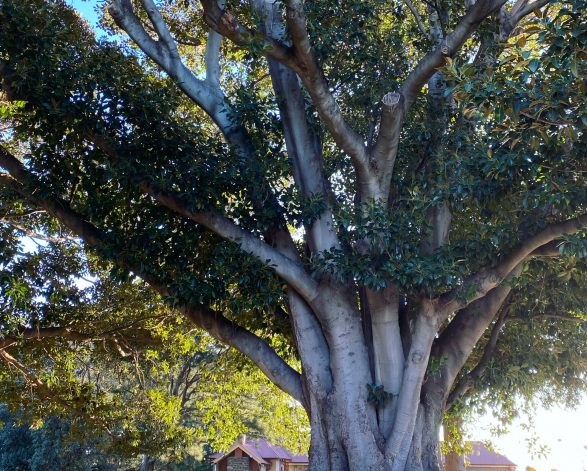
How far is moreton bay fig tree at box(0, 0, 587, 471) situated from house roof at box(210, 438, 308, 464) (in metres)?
14.2

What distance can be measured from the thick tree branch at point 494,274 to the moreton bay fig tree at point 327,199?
0.02 m

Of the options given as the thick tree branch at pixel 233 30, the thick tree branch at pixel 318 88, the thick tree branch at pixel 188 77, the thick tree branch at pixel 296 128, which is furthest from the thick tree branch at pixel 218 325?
the thick tree branch at pixel 233 30

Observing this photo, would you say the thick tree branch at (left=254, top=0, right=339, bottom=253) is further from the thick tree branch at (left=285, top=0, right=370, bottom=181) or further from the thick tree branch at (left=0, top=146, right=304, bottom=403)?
the thick tree branch at (left=0, top=146, right=304, bottom=403)

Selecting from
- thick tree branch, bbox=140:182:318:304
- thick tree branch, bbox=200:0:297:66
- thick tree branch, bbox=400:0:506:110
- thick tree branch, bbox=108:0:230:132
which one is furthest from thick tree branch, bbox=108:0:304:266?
thick tree branch, bbox=400:0:506:110

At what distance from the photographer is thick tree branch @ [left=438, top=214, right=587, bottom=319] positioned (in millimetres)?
6205

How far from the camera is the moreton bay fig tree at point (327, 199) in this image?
6.50 m

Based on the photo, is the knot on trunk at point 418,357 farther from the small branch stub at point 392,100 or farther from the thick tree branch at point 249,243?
the small branch stub at point 392,100

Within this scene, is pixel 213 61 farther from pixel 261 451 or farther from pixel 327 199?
pixel 261 451

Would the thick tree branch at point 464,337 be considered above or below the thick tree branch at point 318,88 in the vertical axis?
below

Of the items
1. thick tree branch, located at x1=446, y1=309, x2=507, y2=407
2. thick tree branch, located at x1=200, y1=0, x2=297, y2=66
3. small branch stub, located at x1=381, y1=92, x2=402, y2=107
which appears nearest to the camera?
thick tree branch, located at x1=200, y1=0, x2=297, y2=66

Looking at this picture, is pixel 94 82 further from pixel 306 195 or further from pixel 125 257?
pixel 306 195

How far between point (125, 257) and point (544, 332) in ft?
19.1

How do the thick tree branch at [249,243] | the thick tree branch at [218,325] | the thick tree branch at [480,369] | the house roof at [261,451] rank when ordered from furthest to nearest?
the house roof at [261,451] → the thick tree branch at [480,369] → the thick tree branch at [218,325] → the thick tree branch at [249,243]

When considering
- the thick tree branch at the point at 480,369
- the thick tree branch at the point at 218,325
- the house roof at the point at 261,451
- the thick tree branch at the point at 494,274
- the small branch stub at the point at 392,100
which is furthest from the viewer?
the house roof at the point at 261,451
